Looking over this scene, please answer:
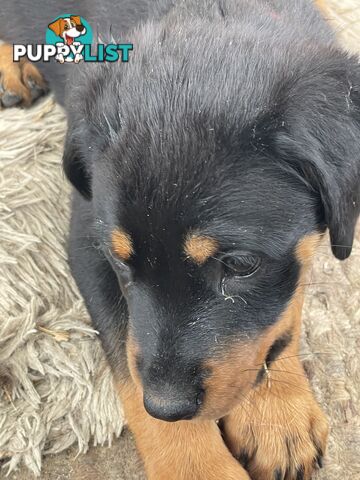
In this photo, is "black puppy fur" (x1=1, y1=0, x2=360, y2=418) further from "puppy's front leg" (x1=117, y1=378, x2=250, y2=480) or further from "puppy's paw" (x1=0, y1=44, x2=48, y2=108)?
"puppy's paw" (x1=0, y1=44, x2=48, y2=108)

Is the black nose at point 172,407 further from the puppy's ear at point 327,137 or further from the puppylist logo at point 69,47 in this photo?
the puppylist logo at point 69,47

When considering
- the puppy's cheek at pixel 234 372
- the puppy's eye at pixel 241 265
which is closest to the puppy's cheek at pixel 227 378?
the puppy's cheek at pixel 234 372

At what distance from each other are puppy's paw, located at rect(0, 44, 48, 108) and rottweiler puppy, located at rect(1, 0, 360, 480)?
1279 millimetres

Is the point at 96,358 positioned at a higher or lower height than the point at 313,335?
lower

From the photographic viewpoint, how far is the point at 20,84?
10.5 ft

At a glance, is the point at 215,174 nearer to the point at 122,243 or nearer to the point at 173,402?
the point at 122,243

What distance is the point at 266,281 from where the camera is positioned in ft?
5.75

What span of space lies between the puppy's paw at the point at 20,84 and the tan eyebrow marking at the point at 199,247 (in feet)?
6.07

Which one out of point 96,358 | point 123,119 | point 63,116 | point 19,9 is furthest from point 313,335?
point 19,9

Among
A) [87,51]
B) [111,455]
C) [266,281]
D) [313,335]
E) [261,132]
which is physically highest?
[261,132]

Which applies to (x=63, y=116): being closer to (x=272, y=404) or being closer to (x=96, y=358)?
(x=96, y=358)

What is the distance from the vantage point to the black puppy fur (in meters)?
1.61

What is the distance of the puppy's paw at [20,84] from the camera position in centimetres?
317

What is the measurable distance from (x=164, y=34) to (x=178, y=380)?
0.96 meters
